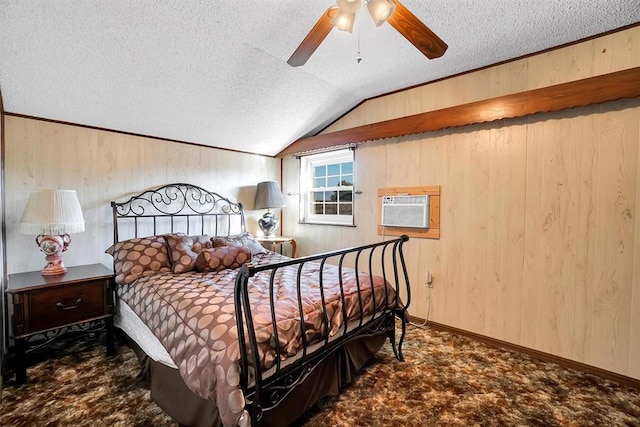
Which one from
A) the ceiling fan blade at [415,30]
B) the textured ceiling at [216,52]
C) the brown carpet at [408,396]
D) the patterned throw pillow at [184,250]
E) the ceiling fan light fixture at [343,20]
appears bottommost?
the brown carpet at [408,396]

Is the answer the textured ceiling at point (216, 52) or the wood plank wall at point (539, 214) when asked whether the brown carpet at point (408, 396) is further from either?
the textured ceiling at point (216, 52)

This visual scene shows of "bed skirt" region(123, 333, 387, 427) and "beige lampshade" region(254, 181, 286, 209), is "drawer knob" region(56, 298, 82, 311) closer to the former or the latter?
"bed skirt" region(123, 333, 387, 427)

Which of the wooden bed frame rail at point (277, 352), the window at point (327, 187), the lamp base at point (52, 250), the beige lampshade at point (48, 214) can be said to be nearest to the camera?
the wooden bed frame rail at point (277, 352)

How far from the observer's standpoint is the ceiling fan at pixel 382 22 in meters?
1.37

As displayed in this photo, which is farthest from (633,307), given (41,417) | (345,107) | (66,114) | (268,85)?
(66,114)

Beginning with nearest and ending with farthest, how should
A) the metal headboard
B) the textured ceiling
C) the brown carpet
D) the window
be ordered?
the brown carpet
the textured ceiling
the metal headboard
the window

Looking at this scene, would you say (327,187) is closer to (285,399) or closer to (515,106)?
(515,106)

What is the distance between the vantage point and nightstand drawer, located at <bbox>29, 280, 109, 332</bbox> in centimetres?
198

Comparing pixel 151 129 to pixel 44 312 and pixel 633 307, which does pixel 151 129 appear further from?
Result: pixel 633 307

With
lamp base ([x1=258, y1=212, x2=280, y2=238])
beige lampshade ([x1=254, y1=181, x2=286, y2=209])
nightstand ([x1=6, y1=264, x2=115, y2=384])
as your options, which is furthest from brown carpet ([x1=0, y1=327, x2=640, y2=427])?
beige lampshade ([x1=254, y1=181, x2=286, y2=209])

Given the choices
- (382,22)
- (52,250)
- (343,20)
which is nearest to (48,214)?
(52,250)

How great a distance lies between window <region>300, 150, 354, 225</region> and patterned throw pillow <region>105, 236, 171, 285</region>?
1.98 m

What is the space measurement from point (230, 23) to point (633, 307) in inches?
135

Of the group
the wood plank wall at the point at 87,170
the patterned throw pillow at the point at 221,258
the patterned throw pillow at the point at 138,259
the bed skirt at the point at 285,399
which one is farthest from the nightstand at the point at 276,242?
the bed skirt at the point at 285,399
